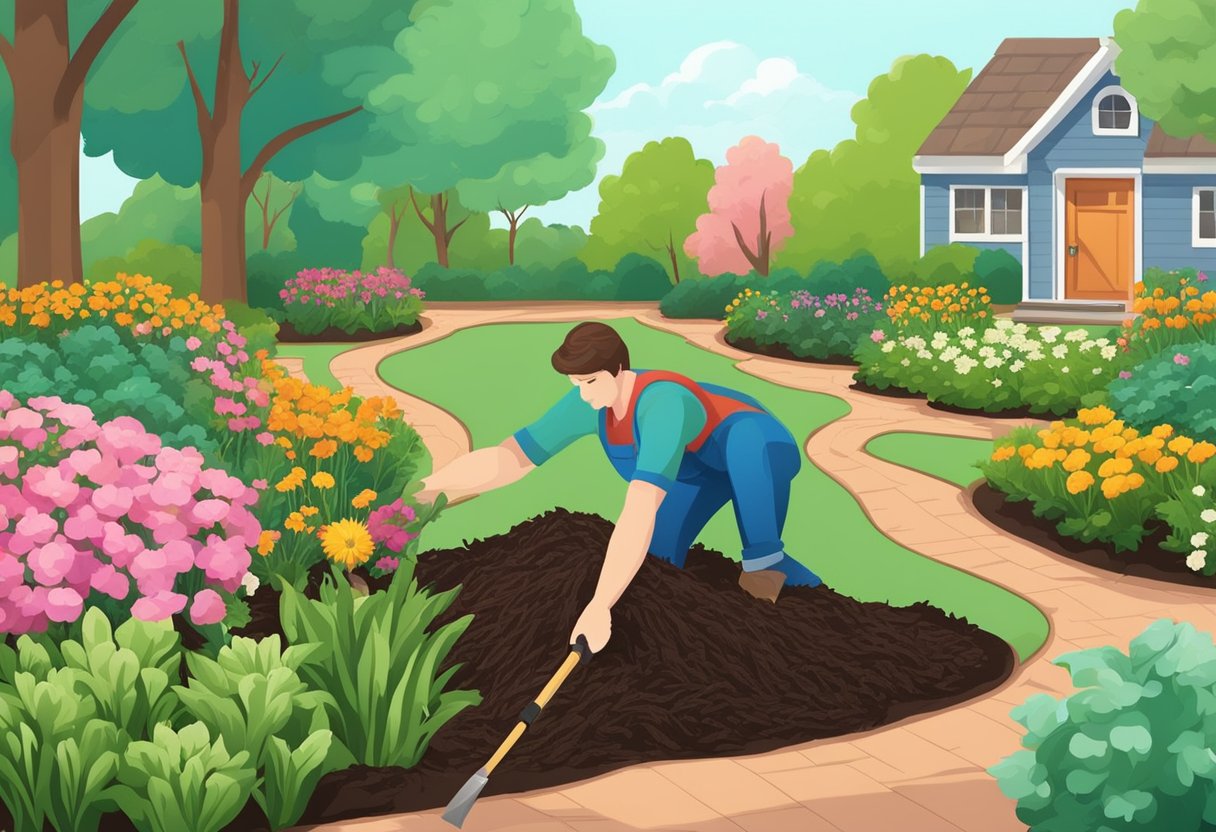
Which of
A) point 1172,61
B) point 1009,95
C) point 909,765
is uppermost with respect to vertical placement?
point 1009,95

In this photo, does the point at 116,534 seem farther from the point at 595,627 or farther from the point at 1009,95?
the point at 1009,95

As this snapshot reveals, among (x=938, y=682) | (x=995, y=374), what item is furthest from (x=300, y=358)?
(x=938, y=682)

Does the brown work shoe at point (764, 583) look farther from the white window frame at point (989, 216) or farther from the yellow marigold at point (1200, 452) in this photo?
the white window frame at point (989, 216)

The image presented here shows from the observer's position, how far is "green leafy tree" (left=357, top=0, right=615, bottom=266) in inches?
938

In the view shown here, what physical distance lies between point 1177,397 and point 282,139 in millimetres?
17620

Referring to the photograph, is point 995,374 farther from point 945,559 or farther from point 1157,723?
point 1157,723

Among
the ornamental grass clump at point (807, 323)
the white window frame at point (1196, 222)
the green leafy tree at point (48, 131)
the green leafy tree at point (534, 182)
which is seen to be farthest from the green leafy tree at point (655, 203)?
the green leafy tree at point (48, 131)

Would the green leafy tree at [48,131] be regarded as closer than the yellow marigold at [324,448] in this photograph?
No

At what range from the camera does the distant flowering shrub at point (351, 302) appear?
21672mm

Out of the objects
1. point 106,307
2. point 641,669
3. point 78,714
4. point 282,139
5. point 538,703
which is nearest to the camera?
point 78,714

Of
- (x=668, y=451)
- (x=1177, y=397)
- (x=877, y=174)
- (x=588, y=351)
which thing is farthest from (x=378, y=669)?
(x=877, y=174)

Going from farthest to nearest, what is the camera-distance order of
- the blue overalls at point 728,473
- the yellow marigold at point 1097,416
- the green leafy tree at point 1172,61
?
the green leafy tree at point 1172,61 < the yellow marigold at point 1097,416 < the blue overalls at point 728,473

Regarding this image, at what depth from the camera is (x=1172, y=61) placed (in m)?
24.6

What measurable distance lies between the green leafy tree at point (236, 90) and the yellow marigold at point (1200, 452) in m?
17.2
